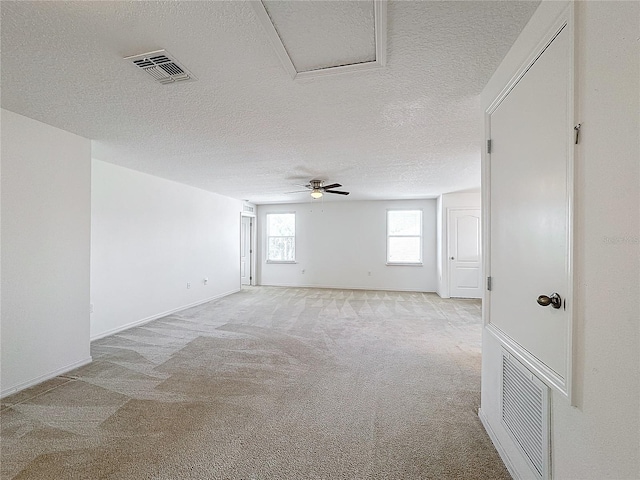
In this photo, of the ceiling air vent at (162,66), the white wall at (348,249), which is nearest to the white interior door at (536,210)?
the ceiling air vent at (162,66)

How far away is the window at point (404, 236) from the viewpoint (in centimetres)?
764

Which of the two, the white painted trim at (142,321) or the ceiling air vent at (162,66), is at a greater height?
the ceiling air vent at (162,66)

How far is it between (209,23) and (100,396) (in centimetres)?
289

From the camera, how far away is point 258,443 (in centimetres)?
185

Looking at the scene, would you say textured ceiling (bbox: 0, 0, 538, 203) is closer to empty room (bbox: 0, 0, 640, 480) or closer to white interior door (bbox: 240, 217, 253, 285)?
empty room (bbox: 0, 0, 640, 480)

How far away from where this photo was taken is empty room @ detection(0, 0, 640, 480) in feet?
3.32

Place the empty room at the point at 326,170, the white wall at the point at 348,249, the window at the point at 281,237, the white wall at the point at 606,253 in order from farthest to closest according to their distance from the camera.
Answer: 1. the window at the point at 281,237
2. the white wall at the point at 348,249
3. the empty room at the point at 326,170
4. the white wall at the point at 606,253

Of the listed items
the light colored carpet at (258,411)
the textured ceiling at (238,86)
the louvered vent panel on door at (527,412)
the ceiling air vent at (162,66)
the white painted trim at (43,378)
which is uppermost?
the textured ceiling at (238,86)

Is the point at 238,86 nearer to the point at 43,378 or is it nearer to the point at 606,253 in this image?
the point at 606,253

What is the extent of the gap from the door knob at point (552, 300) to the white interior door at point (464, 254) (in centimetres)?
594

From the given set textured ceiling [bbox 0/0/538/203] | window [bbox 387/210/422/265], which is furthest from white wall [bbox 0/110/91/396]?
window [bbox 387/210/422/265]

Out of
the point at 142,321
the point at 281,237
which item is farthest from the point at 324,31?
the point at 281,237

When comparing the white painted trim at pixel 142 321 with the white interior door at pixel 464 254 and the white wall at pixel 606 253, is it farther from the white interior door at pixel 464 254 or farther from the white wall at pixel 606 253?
the white interior door at pixel 464 254

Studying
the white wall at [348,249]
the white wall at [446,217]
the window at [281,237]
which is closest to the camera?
the white wall at [446,217]
